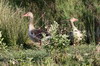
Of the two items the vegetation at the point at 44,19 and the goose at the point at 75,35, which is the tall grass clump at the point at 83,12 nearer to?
the vegetation at the point at 44,19

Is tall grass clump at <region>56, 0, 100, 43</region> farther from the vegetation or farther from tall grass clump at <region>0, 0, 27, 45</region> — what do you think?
tall grass clump at <region>0, 0, 27, 45</region>

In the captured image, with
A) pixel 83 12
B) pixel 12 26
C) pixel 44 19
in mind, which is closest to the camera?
pixel 12 26

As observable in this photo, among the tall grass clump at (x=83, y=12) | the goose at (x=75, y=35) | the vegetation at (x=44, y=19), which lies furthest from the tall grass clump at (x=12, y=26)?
the goose at (x=75, y=35)

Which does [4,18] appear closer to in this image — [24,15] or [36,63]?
[24,15]

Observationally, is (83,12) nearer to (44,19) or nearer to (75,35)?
(44,19)

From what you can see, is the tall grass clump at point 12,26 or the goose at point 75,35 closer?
the goose at point 75,35

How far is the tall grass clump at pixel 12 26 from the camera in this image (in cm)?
1267

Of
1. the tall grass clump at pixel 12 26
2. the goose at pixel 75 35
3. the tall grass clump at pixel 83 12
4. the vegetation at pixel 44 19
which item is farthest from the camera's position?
the tall grass clump at pixel 83 12

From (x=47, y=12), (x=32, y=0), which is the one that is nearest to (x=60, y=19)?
(x=47, y=12)

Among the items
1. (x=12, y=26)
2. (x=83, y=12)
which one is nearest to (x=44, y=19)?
(x=83, y=12)

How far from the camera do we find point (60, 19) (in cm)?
1402

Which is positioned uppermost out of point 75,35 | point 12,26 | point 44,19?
point 44,19

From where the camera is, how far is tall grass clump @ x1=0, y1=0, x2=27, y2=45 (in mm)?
12672

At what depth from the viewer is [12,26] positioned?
1286 centimetres
